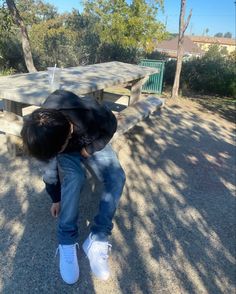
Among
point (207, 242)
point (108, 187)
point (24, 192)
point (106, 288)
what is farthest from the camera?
point (24, 192)

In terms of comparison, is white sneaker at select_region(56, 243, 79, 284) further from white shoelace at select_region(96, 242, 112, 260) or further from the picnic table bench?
the picnic table bench

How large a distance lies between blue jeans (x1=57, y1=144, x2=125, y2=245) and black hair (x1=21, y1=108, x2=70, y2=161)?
13.9 inches

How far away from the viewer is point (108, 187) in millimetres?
2055

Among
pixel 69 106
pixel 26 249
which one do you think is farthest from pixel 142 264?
pixel 69 106

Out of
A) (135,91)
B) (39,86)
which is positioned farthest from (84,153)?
(135,91)

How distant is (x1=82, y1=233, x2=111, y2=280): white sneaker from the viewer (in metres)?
1.91

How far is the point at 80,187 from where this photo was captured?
1918 mm

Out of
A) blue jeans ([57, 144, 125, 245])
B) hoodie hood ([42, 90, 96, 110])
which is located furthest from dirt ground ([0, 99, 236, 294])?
hoodie hood ([42, 90, 96, 110])

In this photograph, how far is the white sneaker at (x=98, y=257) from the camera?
191 centimetres

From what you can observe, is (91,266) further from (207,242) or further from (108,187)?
(207,242)

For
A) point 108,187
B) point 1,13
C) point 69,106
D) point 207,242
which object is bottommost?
point 207,242

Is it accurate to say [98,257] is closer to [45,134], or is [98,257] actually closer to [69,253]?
[69,253]

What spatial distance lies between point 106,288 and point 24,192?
1292mm

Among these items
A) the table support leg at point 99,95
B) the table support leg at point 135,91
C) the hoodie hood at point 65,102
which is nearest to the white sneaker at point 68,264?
the hoodie hood at point 65,102
